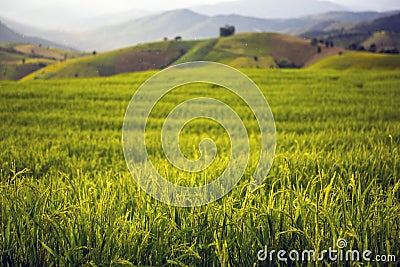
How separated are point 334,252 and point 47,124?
10.9 metres

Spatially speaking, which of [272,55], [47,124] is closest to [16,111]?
[47,124]

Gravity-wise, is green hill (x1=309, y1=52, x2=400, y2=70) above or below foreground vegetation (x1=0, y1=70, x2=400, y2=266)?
above

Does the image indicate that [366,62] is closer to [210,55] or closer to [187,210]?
[210,55]

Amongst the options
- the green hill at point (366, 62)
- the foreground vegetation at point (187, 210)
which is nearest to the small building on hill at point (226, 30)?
the green hill at point (366, 62)

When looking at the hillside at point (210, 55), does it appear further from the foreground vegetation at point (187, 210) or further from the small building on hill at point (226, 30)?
the foreground vegetation at point (187, 210)

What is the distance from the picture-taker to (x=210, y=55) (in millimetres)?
110375

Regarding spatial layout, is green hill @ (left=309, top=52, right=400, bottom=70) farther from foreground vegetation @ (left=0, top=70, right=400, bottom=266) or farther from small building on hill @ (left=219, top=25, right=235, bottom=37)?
small building on hill @ (left=219, top=25, right=235, bottom=37)

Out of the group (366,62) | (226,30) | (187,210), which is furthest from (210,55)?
(187,210)

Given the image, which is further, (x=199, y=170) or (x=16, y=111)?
(x=16, y=111)

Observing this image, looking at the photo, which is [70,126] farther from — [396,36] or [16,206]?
[396,36]

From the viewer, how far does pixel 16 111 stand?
45.1 feet

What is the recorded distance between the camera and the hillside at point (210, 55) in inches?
3403

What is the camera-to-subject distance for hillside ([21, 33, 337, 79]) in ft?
284

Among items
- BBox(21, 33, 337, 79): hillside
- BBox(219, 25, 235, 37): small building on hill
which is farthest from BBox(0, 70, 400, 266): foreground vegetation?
BBox(219, 25, 235, 37): small building on hill
